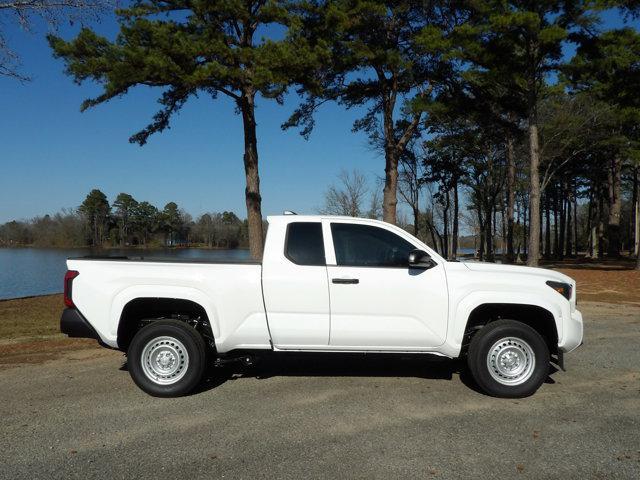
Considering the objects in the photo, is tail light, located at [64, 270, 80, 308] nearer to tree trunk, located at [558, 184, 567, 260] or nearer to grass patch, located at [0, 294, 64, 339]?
grass patch, located at [0, 294, 64, 339]

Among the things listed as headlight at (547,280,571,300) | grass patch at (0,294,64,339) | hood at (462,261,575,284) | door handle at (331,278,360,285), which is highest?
hood at (462,261,575,284)

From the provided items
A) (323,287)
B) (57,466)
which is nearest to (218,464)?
(57,466)

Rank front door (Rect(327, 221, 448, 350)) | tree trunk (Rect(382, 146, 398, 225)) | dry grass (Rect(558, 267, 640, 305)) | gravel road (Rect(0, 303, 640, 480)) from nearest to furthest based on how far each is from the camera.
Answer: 1. gravel road (Rect(0, 303, 640, 480))
2. front door (Rect(327, 221, 448, 350))
3. dry grass (Rect(558, 267, 640, 305))
4. tree trunk (Rect(382, 146, 398, 225))

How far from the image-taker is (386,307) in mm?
4949

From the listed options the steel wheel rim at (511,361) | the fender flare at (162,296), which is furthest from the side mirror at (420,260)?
the fender flare at (162,296)

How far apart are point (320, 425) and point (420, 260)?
6.12 feet

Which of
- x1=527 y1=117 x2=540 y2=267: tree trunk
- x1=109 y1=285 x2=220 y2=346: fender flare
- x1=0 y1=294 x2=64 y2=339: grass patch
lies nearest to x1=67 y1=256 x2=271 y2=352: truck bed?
x1=109 y1=285 x2=220 y2=346: fender flare

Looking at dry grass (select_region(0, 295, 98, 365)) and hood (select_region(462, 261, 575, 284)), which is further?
dry grass (select_region(0, 295, 98, 365))

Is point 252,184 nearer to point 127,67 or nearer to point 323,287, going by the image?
point 127,67

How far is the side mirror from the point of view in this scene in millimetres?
4836

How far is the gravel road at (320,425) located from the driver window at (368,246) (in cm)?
141

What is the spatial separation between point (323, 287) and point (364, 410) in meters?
1.26

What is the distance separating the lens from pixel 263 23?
592 inches

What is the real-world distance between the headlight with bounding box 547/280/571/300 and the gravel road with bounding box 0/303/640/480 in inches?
42.1
